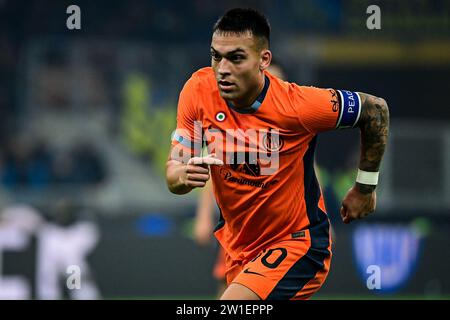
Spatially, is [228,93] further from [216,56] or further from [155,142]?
[155,142]

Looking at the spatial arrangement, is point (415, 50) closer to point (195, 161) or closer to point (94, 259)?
point (94, 259)

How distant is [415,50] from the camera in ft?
60.4

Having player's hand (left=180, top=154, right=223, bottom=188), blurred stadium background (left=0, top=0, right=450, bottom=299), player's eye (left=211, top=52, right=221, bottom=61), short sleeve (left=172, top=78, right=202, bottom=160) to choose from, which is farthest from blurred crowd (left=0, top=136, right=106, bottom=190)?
player's hand (left=180, top=154, right=223, bottom=188)

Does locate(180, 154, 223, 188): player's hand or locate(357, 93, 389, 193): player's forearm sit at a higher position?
locate(357, 93, 389, 193): player's forearm

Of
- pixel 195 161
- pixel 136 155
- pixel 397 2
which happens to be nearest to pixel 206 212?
pixel 195 161

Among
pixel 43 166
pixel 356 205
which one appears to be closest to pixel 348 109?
pixel 356 205

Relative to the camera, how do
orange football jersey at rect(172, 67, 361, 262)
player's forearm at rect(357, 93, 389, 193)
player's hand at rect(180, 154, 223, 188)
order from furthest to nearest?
1. player's forearm at rect(357, 93, 389, 193)
2. orange football jersey at rect(172, 67, 361, 262)
3. player's hand at rect(180, 154, 223, 188)

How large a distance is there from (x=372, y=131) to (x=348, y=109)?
23cm

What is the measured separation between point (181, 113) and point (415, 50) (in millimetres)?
13518

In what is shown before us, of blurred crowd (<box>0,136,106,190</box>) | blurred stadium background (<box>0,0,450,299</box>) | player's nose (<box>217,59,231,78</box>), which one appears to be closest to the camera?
player's nose (<box>217,59,231,78</box>)

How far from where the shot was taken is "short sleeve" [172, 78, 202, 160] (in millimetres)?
5477

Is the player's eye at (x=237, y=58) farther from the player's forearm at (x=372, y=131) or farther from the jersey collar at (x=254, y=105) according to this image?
the player's forearm at (x=372, y=131)

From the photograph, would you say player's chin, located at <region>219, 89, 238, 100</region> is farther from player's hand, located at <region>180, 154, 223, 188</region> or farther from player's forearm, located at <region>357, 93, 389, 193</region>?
player's forearm, located at <region>357, 93, 389, 193</region>

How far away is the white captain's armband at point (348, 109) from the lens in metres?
5.52
